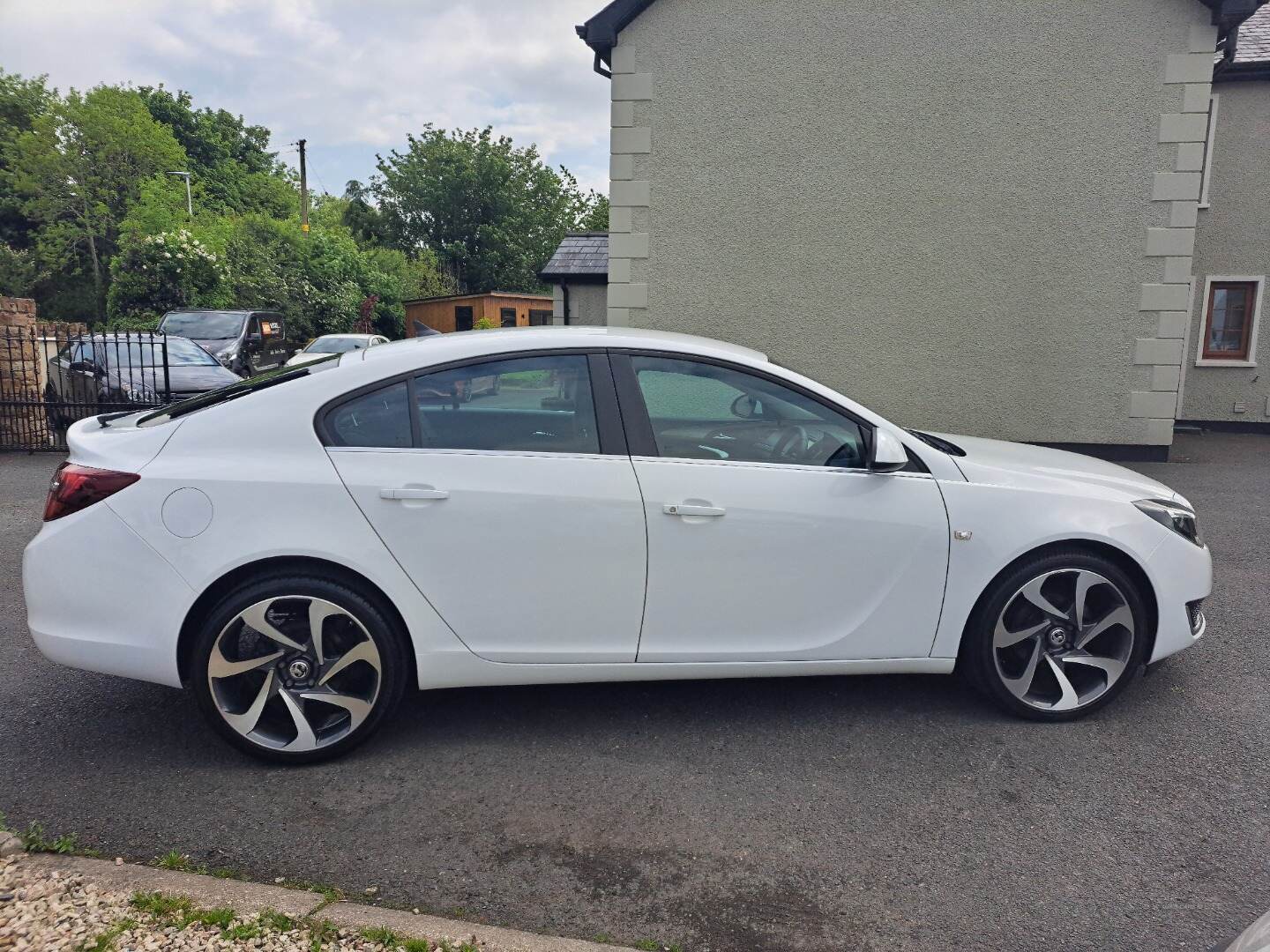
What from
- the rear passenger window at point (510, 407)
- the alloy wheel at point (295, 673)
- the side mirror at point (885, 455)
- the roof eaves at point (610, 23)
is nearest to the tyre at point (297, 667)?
the alloy wheel at point (295, 673)

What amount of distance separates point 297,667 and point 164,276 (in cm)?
2642

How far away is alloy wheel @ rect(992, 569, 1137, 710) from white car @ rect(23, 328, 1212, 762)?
1 centimetres

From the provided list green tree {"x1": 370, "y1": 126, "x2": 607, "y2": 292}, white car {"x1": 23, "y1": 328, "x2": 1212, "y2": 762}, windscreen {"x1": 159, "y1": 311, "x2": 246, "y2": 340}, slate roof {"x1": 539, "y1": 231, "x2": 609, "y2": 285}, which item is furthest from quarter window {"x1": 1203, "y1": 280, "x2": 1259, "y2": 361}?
green tree {"x1": 370, "y1": 126, "x2": 607, "y2": 292}

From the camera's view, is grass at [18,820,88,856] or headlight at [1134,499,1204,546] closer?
grass at [18,820,88,856]

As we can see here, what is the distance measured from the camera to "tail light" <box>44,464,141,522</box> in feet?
10.4

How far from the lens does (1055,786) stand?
3.18m

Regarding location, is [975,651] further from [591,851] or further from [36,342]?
[36,342]

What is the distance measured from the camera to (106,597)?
3158mm

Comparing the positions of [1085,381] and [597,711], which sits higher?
[1085,381]

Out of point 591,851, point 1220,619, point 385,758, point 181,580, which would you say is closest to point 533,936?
point 591,851

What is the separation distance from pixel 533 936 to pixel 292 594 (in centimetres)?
147

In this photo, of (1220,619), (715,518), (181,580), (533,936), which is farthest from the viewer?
(1220,619)

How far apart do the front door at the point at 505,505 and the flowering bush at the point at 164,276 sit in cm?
2600

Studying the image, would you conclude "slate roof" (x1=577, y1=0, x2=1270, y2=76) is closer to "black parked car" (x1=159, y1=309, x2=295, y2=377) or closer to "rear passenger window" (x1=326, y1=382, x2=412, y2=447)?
"black parked car" (x1=159, y1=309, x2=295, y2=377)
